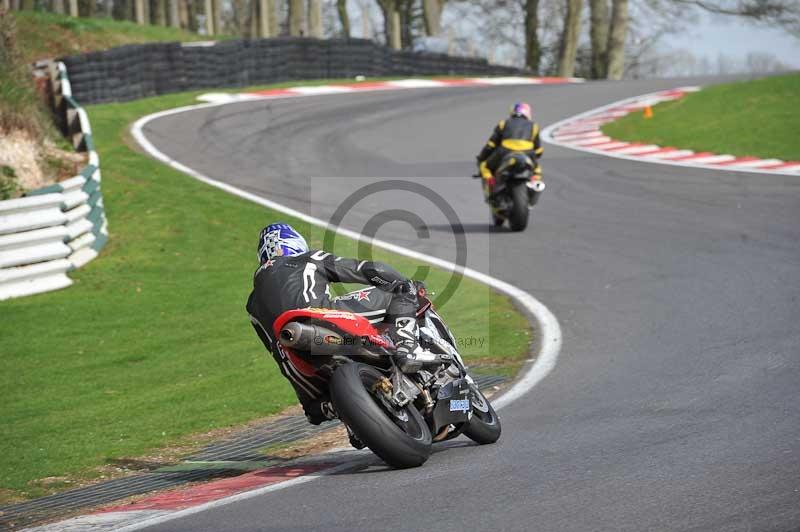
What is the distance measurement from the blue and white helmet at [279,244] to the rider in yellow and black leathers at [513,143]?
865cm

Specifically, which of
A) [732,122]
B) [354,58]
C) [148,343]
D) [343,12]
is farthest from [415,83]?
[148,343]

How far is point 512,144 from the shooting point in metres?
14.6

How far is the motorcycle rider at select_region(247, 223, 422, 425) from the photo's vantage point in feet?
19.3

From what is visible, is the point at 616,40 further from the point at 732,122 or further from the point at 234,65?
the point at 732,122

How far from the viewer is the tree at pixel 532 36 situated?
177ft

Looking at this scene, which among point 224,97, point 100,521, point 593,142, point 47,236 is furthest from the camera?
point 224,97

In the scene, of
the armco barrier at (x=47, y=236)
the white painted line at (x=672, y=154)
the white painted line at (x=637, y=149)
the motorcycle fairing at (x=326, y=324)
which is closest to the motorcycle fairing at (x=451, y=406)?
the motorcycle fairing at (x=326, y=324)

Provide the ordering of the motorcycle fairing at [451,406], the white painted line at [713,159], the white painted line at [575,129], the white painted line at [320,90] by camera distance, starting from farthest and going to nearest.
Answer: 1. the white painted line at [320,90]
2. the white painted line at [575,129]
3. the white painted line at [713,159]
4. the motorcycle fairing at [451,406]

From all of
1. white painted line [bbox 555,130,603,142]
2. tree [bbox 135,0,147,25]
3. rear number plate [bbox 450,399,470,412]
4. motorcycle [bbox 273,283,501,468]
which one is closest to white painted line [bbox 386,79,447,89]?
white painted line [bbox 555,130,603,142]

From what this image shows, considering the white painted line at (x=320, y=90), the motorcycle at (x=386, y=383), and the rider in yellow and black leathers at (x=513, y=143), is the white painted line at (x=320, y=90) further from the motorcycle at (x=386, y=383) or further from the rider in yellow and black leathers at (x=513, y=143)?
the motorcycle at (x=386, y=383)

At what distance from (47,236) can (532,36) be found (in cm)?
4435

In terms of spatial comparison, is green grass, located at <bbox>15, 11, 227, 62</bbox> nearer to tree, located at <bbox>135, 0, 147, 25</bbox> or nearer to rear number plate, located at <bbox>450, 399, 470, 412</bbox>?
tree, located at <bbox>135, 0, 147, 25</bbox>

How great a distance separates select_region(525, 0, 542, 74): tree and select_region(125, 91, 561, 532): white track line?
114 ft

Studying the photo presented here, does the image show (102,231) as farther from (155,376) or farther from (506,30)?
(506,30)
